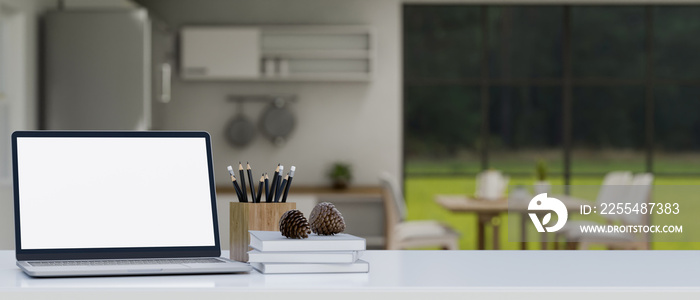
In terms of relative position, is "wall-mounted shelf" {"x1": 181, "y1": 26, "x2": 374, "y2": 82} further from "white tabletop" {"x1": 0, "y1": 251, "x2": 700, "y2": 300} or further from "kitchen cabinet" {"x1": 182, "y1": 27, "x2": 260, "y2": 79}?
"white tabletop" {"x1": 0, "y1": 251, "x2": 700, "y2": 300}

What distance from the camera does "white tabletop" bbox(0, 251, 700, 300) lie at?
1.35 meters

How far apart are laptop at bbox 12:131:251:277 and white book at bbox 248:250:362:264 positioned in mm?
86

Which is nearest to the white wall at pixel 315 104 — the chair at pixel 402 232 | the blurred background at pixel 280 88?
the blurred background at pixel 280 88

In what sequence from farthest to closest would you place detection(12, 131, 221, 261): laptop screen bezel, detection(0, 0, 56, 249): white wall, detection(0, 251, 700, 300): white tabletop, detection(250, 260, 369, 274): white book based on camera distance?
1. detection(0, 0, 56, 249): white wall
2. detection(12, 131, 221, 261): laptop screen bezel
3. detection(250, 260, 369, 274): white book
4. detection(0, 251, 700, 300): white tabletop

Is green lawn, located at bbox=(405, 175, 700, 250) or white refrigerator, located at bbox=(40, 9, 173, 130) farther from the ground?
white refrigerator, located at bbox=(40, 9, 173, 130)

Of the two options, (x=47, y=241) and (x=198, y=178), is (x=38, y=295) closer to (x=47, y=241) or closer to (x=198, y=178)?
(x=47, y=241)

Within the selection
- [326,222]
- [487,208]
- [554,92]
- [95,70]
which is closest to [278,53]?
[95,70]

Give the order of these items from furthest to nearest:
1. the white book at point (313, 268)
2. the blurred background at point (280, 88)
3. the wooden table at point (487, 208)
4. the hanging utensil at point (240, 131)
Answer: the hanging utensil at point (240, 131), the wooden table at point (487, 208), the blurred background at point (280, 88), the white book at point (313, 268)

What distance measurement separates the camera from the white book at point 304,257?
1494mm

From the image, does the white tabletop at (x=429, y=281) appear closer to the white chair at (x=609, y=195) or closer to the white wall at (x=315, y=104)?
the white chair at (x=609, y=195)

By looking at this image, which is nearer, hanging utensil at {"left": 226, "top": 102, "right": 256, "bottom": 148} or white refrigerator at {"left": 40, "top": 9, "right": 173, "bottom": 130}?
white refrigerator at {"left": 40, "top": 9, "right": 173, "bottom": 130}

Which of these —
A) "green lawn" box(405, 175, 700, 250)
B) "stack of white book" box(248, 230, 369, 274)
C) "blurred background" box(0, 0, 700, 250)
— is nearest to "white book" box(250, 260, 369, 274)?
"stack of white book" box(248, 230, 369, 274)

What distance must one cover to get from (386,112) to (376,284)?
5367 millimetres

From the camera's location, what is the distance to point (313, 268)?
150 cm
